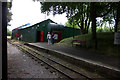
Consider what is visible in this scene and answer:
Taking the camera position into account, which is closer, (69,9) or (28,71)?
(28,71)

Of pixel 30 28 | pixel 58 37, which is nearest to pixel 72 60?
pixel 58 37

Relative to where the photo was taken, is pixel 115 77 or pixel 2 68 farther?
pixel 115 77

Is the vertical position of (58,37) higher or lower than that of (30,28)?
lower

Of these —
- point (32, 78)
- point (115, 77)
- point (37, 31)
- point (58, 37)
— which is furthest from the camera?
point (37, 31)

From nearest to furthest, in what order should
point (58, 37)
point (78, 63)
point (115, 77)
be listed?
point (115, 77)
point (78, 63)
point (58, 37)

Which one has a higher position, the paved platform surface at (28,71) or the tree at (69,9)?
the tree at (69,9)

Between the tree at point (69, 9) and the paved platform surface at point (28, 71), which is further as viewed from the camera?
the tree at point (69, 9)

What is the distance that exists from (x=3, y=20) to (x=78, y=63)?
16.1ft

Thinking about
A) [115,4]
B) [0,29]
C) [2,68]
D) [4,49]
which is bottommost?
[2,68]

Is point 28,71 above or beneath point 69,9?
beneath

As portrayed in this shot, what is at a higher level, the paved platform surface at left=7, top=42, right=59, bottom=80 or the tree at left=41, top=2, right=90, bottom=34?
the tree at left=41, top=2, right=90, bottom=34

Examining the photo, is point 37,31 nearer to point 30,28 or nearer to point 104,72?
point 30,28

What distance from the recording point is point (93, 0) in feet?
34.4

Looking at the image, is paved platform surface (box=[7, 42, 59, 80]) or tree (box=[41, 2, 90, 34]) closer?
paved platform surface (box=[7, 42, 59, 80])
